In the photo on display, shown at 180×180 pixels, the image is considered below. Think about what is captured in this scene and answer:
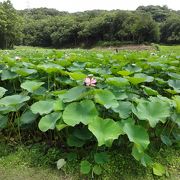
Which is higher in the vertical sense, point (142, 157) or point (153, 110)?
point (153, 110)

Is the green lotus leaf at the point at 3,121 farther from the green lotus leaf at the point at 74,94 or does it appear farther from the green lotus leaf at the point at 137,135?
the green lotus leaf at the point at 137,135

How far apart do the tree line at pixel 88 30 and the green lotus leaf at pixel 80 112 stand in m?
40.6

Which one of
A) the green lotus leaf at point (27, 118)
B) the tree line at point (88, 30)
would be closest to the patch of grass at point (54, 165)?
the green lotus leaf at point (27, 118)

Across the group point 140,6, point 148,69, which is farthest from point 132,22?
point 148,69

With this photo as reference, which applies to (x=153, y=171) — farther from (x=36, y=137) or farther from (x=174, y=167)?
(x=36, y=137)

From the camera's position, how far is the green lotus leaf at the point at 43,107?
2.44 metres

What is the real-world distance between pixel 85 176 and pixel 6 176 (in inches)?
25.0

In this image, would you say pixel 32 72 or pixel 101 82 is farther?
pixel 32 72

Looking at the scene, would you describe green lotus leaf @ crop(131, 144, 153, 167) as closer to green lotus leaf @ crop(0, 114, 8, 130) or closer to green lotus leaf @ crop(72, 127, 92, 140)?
green lotus leaf @ crop(72, 127, 92, 140)

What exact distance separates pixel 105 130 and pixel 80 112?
254 millimetres

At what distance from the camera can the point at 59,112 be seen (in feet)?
7.84

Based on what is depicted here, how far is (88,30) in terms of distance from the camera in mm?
59656

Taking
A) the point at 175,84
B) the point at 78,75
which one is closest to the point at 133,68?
the point at 175,84

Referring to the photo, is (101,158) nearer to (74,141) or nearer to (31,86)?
(74,141)
